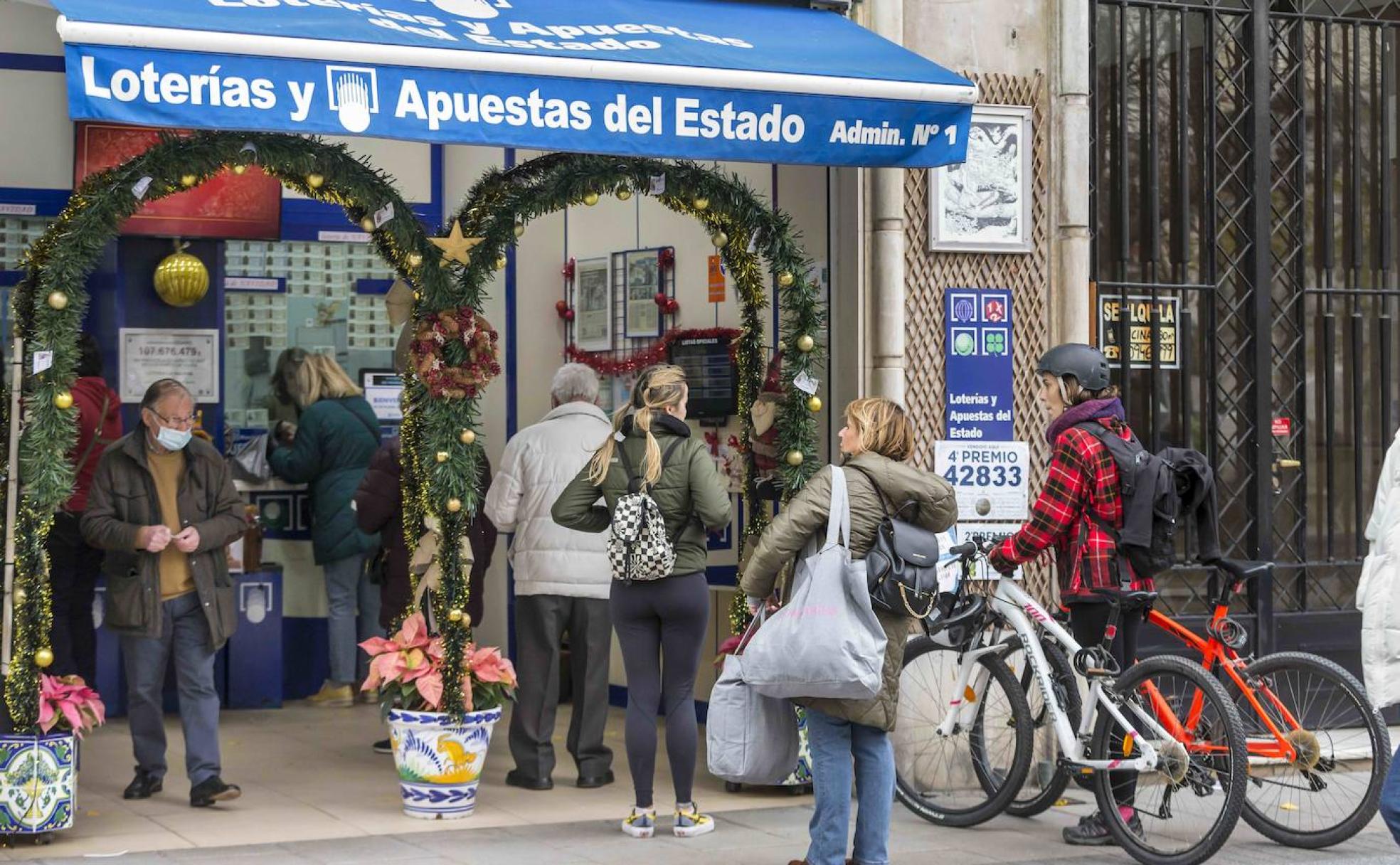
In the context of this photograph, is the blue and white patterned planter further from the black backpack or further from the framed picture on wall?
the framed picture on wall

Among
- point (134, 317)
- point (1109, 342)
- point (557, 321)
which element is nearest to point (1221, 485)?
point (1109, 342)

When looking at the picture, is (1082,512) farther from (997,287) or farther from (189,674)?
(189,674)

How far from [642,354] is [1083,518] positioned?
3.42 m

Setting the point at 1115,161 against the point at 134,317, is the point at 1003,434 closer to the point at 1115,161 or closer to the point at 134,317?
the point at 1115,161

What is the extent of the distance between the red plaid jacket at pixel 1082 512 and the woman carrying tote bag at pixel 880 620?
90 cm

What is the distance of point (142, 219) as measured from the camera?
9891 mm

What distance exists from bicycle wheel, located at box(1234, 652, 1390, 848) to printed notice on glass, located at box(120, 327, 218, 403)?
5.82 metres

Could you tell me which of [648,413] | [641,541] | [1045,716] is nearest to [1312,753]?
[1045,716]

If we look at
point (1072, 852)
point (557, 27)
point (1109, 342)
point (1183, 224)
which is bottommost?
point (1072, 852)

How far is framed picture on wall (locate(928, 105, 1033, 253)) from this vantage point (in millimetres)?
8031

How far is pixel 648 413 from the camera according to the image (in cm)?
673

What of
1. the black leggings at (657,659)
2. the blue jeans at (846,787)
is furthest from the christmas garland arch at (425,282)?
the blue jeans at (846,787)

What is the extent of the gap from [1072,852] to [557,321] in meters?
4.82

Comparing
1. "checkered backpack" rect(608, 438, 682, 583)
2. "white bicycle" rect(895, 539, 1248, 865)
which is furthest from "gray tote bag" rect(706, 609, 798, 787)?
"white bicycle" rect(895, 539, 1248, 865)
